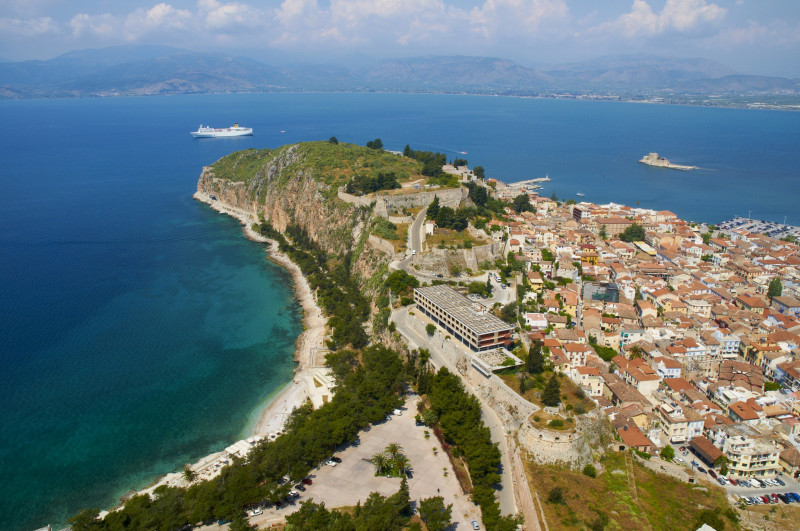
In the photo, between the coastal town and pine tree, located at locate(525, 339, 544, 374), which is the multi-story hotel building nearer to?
the coastal town

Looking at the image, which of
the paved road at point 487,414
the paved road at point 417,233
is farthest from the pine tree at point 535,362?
the paved road at point 417,233

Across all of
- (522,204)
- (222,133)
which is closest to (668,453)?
(522,204)

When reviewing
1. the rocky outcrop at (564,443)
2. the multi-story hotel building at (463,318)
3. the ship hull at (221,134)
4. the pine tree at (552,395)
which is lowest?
the rocky outcrop at (564,443)

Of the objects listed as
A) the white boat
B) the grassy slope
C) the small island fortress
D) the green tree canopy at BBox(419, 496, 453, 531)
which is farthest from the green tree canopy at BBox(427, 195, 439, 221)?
the white boat

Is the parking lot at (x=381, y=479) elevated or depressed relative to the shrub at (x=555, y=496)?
depressed

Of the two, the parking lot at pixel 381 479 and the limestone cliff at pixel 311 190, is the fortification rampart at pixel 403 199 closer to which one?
the limestone cliff at pixel 311 190

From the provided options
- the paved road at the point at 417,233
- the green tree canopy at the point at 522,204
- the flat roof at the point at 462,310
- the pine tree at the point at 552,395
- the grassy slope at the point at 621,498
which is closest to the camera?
the grassy slope at the point at 621,498

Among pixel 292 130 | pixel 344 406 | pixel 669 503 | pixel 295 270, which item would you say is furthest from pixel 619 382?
pixel 292 130

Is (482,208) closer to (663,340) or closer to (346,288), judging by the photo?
(346,288)
